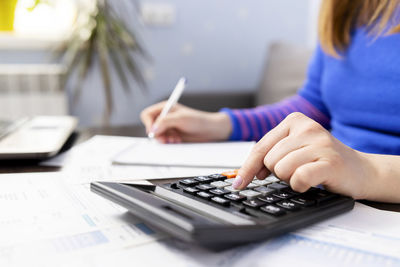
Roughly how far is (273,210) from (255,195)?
0.04 meters

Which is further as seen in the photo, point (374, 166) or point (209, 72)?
point (209, 72)

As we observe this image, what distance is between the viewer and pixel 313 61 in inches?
34.2

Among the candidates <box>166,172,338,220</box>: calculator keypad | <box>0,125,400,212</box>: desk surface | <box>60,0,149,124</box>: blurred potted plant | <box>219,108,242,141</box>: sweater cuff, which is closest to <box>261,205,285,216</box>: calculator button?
<box>166,172,338,220</box>: calculator keypad

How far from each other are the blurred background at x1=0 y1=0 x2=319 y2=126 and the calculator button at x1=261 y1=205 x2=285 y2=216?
141 centimetres

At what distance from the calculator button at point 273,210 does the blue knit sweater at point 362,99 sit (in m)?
0.34

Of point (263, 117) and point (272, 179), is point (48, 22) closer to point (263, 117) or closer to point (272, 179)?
point (263, 117)

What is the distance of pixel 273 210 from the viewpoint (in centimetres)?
30

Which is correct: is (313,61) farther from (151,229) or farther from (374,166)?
(151,229)

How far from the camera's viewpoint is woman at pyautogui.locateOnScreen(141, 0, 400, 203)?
0.36 meters

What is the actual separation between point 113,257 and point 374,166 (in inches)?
11.3

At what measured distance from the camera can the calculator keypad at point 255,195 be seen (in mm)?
316

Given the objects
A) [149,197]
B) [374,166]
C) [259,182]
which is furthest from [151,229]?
[374,166]

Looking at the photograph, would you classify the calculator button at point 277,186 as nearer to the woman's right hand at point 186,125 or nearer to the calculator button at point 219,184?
the calculator button at point 219,184

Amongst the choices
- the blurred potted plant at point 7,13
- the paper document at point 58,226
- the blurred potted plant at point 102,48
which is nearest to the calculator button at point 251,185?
the paper document at point 58,226
